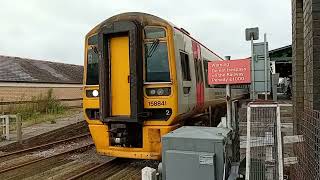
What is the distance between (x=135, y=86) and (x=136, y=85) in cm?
3

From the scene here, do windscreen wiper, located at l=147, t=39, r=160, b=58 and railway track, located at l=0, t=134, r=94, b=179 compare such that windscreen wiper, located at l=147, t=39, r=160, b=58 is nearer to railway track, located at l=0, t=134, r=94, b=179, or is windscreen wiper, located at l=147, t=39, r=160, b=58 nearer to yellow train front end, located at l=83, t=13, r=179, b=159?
yellow train front end, located at l=83, t=13, r=179, b=159

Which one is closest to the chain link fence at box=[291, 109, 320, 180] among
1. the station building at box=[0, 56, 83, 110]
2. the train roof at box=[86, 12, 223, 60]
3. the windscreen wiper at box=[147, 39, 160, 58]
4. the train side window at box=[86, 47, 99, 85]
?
the windscreen wiper at box=[147, 39, 160, 58]

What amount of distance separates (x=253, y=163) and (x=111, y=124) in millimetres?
3676

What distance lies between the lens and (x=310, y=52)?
14.6 feet

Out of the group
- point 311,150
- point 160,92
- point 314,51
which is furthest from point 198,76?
point 311,150

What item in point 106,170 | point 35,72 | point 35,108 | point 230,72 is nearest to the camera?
point 230,72

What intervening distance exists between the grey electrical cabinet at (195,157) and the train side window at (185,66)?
154 inches

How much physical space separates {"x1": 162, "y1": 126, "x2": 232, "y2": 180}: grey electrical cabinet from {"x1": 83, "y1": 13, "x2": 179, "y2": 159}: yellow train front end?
10.0ft

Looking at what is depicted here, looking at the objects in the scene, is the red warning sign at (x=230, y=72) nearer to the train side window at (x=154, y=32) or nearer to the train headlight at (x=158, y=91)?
the train headlight at (x=158, y=91)

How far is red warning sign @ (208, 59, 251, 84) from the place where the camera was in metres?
4.55

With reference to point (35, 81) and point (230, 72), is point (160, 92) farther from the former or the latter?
point (35, 81)

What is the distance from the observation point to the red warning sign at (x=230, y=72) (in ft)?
14.9

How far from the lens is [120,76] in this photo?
7.38 metres

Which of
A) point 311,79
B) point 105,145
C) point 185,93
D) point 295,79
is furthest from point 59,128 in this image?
point 311,79
